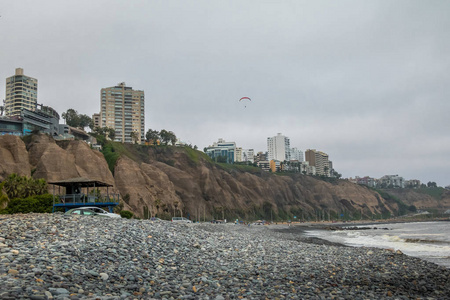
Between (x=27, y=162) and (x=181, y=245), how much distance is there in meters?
64.8

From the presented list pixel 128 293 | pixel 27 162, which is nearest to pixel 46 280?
pixel 128 293

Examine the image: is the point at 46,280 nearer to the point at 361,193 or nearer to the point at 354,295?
the point at 354,295

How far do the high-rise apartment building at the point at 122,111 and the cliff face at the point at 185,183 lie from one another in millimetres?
67968

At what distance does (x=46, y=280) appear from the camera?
9.33m

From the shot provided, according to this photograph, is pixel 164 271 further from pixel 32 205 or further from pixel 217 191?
pixel 217 191

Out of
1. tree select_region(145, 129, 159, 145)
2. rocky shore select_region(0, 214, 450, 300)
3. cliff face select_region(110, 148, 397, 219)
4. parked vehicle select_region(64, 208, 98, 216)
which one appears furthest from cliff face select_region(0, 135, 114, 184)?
tree select_region(145, 129, 159, 145)

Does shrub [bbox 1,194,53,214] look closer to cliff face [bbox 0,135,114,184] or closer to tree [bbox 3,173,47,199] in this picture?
tree [bbox 3,173,47,199]

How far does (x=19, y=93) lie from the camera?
553 ft

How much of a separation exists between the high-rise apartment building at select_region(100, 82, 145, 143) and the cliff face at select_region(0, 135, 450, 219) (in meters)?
68.0

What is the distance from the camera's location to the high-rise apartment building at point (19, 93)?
552 feet

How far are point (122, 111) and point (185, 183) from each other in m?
88.7

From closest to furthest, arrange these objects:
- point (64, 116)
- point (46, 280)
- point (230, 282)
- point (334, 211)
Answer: point (46, 280) → point (230, 282) → point (64, 116) → point (334, 211)

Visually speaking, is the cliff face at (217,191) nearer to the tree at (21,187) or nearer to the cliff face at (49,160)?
the cliff face at (49,160)

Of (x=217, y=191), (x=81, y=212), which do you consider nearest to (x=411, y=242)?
(x=81, y=212)
